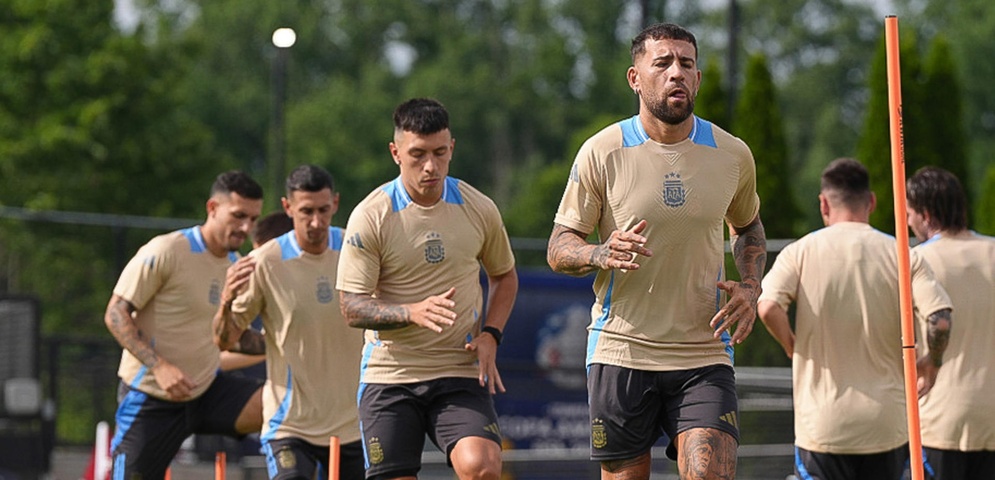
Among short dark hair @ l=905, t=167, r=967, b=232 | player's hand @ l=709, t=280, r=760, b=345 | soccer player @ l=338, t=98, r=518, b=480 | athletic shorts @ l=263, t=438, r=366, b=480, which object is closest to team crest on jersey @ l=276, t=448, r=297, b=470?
athletic shorts @ l=263, t=438, r=366, b=480

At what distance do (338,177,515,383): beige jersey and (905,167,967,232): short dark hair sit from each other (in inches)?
98.0

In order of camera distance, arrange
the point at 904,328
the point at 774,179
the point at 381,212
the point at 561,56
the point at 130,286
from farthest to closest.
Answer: the point at 561,56
the point at 774,179
the point at 130,286
the point at 381,212
the point at 904,328

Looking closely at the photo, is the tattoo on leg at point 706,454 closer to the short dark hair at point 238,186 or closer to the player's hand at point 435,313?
the player's hand at point 435,313

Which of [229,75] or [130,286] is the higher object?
[229,75]

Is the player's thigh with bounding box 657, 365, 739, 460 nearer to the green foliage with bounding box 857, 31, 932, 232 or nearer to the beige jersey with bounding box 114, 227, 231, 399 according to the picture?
the beige jersey with bounding box 114, 227, 231, 399

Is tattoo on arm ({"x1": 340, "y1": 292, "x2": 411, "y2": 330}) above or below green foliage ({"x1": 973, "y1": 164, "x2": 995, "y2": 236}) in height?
below

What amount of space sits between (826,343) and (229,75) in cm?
6123

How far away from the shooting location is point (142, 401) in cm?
1094

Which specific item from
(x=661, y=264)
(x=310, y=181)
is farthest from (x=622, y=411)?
(x=310, y=181)

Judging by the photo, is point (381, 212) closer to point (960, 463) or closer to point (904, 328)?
point (904, 328)

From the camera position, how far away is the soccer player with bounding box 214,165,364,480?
9.62 m

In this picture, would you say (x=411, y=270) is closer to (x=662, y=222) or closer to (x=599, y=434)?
(x=599, y=434)

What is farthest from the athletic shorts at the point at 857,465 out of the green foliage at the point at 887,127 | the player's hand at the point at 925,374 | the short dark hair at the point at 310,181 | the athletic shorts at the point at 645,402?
the green foliage at the point at 887,127

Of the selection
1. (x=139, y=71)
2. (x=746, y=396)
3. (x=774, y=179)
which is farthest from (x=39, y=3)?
(x=746, y=396)
